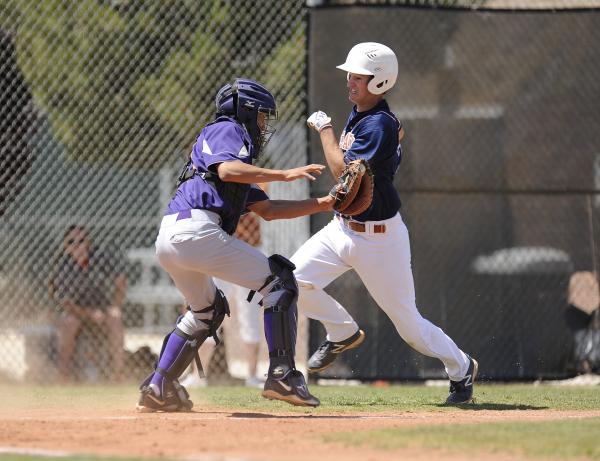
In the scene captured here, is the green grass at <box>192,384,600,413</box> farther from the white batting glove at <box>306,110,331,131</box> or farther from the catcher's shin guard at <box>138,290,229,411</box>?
the white batting glove at <box>306,110,331,131</box>

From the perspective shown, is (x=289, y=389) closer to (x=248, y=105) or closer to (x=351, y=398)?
(x=248, y=105)

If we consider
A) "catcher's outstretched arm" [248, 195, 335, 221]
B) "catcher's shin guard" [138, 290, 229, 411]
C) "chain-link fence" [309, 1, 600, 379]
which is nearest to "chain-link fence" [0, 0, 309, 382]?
"chain-link fence" [309, 1, 600, 379]

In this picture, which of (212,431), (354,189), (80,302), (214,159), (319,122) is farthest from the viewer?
(80,302)

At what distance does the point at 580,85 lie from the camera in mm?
9641

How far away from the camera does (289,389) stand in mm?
6004

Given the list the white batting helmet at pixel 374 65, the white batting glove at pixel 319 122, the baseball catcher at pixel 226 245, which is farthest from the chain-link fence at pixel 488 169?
the baseball catcher at pixel 226 245

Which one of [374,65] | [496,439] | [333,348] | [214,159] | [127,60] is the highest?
[127,60]

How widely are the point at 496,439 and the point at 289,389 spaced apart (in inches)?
53.9

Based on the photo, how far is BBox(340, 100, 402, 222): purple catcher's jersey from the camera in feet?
21.8

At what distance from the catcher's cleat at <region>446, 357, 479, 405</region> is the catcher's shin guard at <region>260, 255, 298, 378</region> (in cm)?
142

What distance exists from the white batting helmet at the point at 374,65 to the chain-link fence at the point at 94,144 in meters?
2.84

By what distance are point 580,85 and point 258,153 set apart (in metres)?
4.29

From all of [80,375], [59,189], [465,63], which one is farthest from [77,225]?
[465,63]

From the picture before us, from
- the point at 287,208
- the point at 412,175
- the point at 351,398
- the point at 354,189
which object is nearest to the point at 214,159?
the point at 287,208
